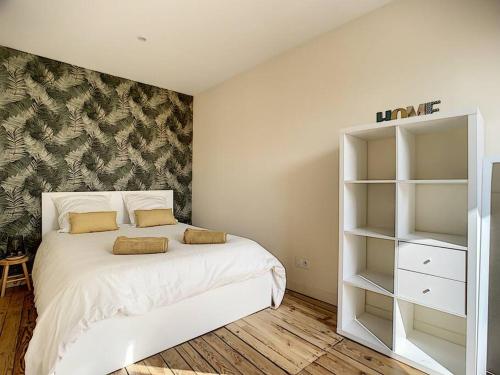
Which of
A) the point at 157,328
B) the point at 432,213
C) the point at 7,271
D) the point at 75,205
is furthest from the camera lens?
the point at 75,205

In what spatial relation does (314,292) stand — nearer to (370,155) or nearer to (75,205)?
(370,155)

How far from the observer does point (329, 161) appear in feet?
7.98

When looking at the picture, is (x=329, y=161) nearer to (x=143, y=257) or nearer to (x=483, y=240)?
(x=483, y=240)

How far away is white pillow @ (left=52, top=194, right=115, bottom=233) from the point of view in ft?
9.37

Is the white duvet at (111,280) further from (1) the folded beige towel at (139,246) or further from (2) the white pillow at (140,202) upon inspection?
(2) the white pillow at (140,202)

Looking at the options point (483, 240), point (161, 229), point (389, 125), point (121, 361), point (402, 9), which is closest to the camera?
point (483, 240)

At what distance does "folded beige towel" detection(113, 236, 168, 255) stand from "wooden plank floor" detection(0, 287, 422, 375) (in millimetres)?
658

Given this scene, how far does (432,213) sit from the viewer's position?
1.87 m

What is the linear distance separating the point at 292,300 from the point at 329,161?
4.34 ft

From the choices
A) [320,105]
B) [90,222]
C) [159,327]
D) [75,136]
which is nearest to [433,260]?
[320,105]

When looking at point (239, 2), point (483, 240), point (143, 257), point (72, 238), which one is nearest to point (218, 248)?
point (143, 257)

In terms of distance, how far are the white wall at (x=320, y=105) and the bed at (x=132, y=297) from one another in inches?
25.0

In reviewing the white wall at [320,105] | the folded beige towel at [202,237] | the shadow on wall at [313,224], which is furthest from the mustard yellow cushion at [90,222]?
the shadow on wall at [313,224]

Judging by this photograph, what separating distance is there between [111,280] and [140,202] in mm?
1979
